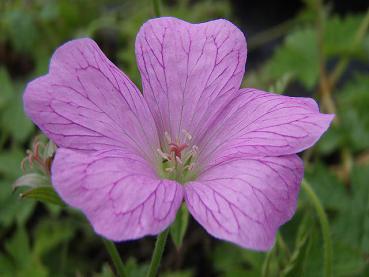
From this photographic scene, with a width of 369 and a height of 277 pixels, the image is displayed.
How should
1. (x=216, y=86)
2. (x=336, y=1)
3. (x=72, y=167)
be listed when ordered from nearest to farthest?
(x=72, y=167) < (x=216, y=86) < (x=336, y=1)

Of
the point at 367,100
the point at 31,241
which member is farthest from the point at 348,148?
the point at 31,241

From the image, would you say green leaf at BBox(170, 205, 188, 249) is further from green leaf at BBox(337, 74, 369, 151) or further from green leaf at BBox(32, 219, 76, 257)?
green leaf at BBox(337, 74, 369, 151)

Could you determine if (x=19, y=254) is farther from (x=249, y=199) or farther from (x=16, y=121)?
(x=249, y=199)

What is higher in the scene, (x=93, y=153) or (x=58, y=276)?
(x=93, y=153)

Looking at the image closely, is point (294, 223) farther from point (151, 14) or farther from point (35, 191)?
point (151, 14)

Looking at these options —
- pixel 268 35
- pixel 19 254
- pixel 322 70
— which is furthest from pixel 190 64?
pixel 268 35

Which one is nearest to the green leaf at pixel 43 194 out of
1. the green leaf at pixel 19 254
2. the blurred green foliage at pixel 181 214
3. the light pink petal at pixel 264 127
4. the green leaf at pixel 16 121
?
the blurred green foliage at pixel 181 214
